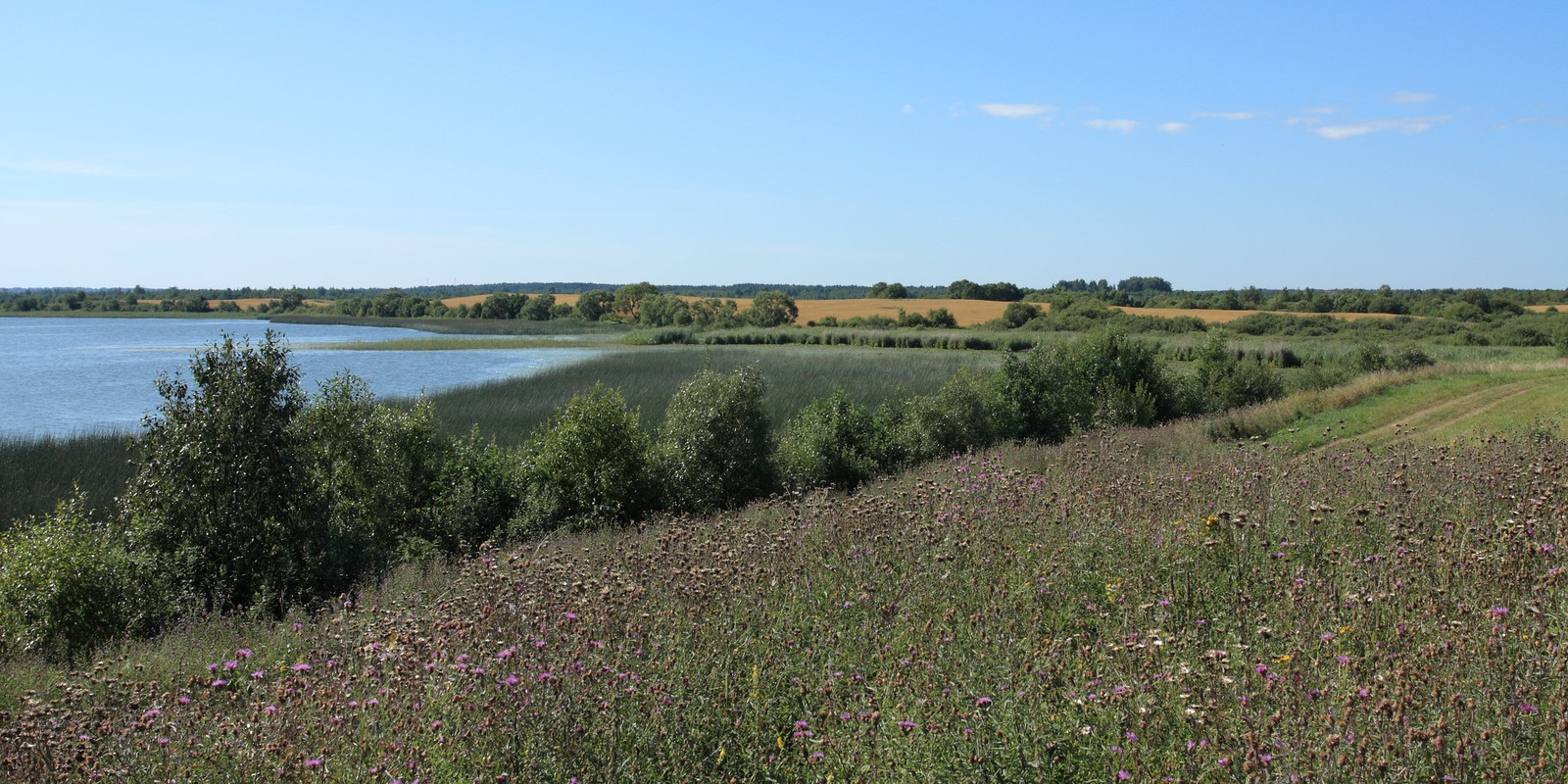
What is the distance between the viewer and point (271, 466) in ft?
45.3

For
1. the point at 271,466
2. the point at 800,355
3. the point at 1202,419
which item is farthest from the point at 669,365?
the point at 271,466

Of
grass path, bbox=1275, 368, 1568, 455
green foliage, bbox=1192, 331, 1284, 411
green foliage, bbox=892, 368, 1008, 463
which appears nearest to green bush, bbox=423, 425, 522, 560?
green foliage, bbox=892, 368, 1008, 463

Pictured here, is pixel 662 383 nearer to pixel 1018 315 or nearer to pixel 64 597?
pixel 64 597

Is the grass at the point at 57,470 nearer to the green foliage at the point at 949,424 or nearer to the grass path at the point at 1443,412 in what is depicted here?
the green foliage at the point at 949,424

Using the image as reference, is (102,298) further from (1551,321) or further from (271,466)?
(1551,321)

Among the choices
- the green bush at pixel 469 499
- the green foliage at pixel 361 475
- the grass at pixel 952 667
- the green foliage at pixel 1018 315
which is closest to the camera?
the grass at pixel 952 667

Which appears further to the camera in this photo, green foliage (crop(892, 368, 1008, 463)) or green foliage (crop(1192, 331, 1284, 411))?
green foliage (crop(1192, 331, 1284, 411))

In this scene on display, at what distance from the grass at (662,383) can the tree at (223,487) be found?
9.14 m

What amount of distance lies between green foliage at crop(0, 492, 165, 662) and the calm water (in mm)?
2887

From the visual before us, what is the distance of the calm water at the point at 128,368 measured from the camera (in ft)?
91.7

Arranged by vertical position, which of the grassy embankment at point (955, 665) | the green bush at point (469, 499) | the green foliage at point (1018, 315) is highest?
the green foliage at point (1018, 315)

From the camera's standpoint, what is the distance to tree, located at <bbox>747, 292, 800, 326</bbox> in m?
88.9

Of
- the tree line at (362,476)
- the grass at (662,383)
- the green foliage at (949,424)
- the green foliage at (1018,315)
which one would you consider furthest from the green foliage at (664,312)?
the tree line at (362,476)

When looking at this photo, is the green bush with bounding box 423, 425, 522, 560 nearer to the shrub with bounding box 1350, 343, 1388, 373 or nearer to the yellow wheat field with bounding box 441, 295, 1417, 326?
the shrub with bounding box 1350, 343, 1388, 373
